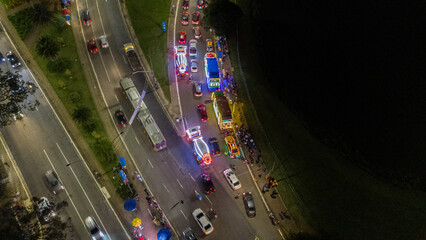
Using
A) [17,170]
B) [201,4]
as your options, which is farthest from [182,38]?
[17,170]

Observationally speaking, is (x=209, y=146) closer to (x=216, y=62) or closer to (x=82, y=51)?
(x=216, y=62)

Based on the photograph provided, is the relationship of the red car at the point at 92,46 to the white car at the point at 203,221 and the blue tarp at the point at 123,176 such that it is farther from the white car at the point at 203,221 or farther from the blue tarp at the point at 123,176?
the white car at the point at 203,221

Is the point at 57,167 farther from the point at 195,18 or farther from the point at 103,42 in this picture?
the point at 195,18

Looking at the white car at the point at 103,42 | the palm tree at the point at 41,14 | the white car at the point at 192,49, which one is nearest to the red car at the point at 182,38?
the white car at the point at 192,49

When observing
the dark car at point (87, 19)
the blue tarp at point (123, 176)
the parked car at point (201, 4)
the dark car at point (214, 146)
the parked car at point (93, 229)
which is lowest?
the parked car at point (93, 229)

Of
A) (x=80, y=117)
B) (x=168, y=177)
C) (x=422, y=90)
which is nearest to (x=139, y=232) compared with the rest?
(x=168, y=177)

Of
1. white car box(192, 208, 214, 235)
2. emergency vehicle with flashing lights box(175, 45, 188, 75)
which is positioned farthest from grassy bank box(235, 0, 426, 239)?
emergency vehicle with flashing lights box(175, 45, 188, 75)
